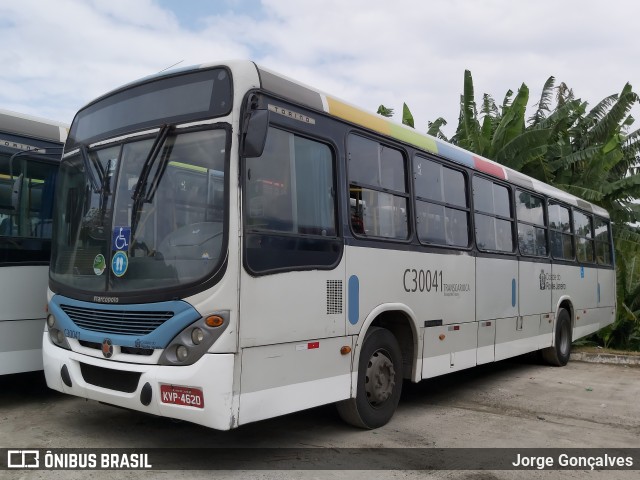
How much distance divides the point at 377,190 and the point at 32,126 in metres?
3.86

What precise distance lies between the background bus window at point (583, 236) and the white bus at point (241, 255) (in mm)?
5865

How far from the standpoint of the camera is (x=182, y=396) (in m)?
4.41

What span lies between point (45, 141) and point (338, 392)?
14.2ft

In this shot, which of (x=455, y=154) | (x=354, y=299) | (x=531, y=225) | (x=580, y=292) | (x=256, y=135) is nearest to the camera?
(x=256, y=135)

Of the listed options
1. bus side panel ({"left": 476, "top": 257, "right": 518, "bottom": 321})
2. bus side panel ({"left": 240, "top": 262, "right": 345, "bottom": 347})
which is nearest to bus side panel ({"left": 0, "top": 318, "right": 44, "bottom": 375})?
bus side panel ({"left": 240, "top": 262, "right": 345, "bottom": 347})

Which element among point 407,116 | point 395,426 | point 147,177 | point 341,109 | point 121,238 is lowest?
point 395,426

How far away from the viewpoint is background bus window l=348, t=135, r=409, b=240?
5863mm

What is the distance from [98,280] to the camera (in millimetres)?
5020

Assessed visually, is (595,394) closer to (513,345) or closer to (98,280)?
(513,345)

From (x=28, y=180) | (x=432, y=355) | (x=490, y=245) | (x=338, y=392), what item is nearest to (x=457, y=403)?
(x=432, y=355)

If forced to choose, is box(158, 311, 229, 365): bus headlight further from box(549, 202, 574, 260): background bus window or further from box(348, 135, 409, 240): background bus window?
box(549, 202, 574, 260): background bus window

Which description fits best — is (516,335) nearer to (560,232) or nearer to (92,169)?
(560,232)

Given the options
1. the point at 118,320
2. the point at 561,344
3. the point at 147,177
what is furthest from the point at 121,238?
the point at 561,344

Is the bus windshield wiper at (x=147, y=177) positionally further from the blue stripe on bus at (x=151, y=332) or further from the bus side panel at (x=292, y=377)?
the bus side panel at (x=292, y=377)
